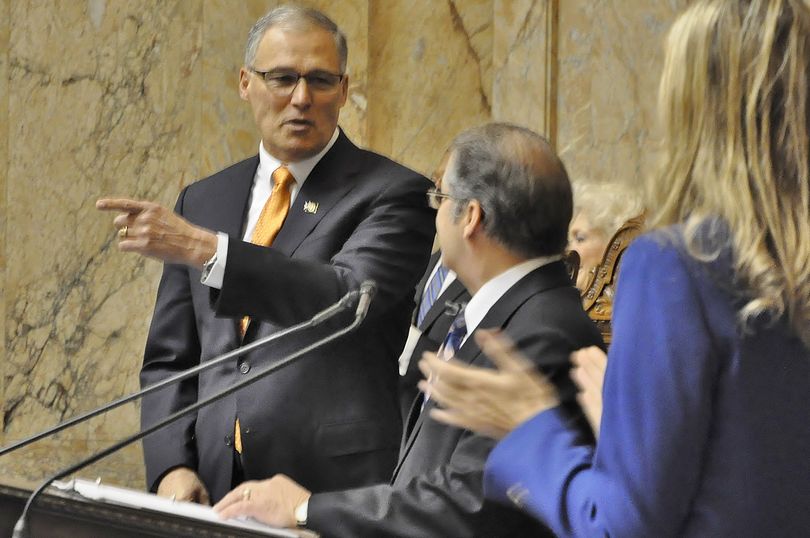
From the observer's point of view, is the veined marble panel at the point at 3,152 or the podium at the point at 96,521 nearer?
the podium at the point at 96,521

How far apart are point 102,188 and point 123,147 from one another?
232 mm

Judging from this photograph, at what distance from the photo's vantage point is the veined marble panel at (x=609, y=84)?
627 centimetres

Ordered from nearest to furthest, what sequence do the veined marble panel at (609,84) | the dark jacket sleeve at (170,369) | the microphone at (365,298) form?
the microphone at (365,298) → the dark jacket sleeve at (170,369) → the veined marble panel at (609,84)

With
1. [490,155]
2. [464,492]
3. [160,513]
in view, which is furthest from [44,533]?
[490,155]

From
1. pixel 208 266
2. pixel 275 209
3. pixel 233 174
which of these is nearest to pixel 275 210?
pixel 275 209

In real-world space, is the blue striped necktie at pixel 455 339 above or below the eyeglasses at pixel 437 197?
below

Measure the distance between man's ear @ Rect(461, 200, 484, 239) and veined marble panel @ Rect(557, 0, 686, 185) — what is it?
10.5 ft

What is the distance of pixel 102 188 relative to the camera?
690 cm

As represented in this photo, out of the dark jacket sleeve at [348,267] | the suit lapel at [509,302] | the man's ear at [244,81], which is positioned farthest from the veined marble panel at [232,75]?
the suit lapel at [509,302]

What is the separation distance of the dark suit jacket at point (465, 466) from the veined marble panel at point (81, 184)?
4065 mm

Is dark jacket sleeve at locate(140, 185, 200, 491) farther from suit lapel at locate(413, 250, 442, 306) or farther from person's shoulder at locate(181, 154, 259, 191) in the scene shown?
suit lapel at locate(413, 250, 442, 306)

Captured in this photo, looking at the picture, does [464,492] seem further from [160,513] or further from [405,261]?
[405,261]

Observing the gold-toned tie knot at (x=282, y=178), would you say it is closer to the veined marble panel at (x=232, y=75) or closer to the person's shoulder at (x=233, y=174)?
the person's shoulder at (x=233, y=174)

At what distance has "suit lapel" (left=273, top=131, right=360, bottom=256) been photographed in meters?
3.89
